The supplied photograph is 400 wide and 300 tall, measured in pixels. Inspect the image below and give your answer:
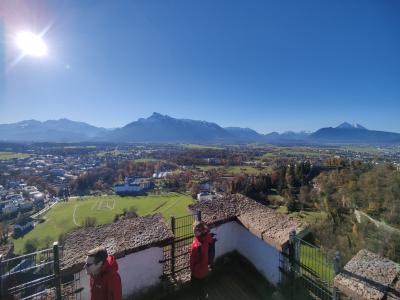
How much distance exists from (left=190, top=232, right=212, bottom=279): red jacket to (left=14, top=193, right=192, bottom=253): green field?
3630 cm

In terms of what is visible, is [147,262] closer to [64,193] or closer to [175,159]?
[64,193]

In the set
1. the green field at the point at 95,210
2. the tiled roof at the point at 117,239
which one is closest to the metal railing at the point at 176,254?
the tiled roof at the point at 117,239

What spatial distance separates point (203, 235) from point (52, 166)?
120330mm

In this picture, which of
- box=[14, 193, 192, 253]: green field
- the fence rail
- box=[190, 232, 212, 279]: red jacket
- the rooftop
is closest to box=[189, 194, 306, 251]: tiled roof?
the rooftop

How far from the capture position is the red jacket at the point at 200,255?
3627 mm

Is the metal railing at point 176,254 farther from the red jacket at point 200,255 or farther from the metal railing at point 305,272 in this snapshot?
the metal railing at point 305,272

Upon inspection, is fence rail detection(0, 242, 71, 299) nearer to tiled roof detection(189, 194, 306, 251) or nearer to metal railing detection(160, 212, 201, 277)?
metal railing detection(160, 212, 201, 277)

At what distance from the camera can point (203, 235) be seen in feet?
11.9

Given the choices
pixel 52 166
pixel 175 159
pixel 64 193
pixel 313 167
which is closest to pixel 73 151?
pixel 52 166

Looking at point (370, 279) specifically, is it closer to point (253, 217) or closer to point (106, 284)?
point (253, 217)

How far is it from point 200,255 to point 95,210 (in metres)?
54.7

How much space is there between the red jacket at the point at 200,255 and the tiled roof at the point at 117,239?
2.48 feet

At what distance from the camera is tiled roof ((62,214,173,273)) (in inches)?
147

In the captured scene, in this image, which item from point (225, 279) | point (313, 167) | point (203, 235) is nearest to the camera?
point (203, 235)
